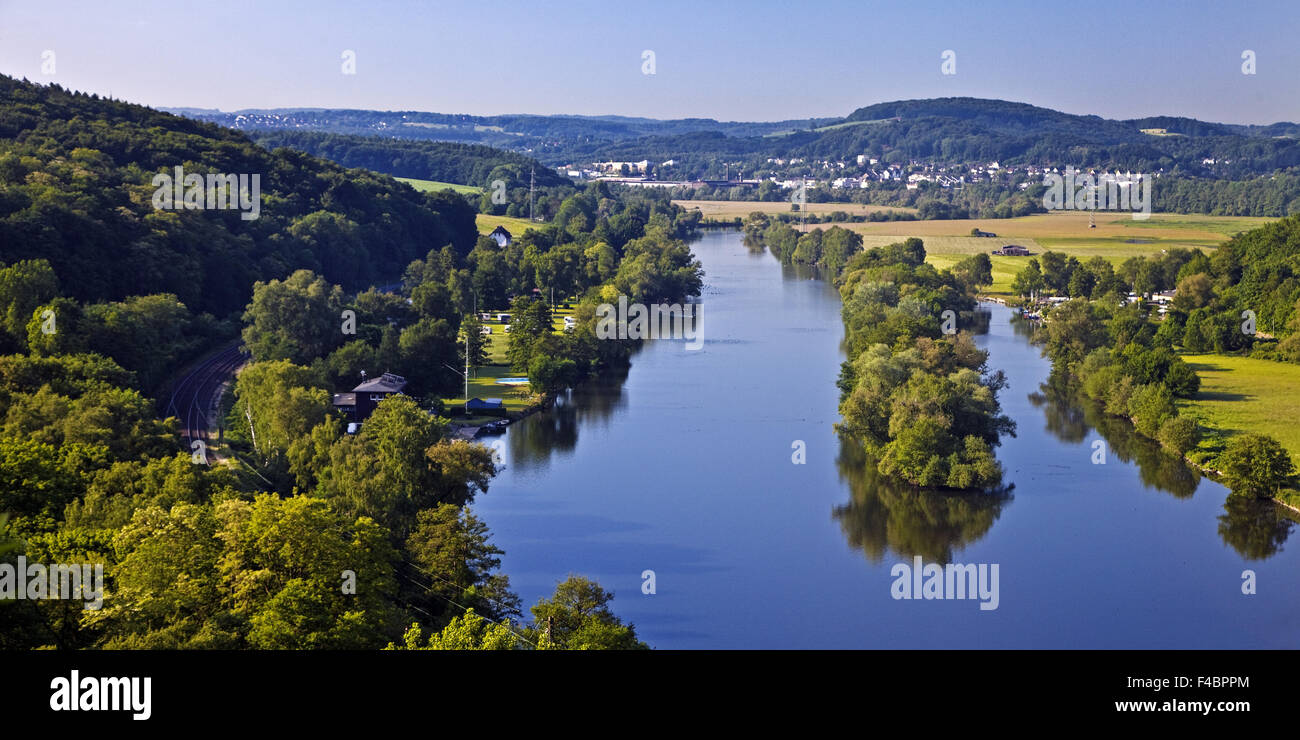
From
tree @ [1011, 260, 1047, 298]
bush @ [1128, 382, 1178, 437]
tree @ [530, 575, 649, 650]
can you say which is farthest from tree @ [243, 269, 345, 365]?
tree @ [1011, 260, 1047, 298]

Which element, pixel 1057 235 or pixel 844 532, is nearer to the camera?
pixel 844 532

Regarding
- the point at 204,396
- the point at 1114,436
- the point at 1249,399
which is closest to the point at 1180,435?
the point at 1114,436

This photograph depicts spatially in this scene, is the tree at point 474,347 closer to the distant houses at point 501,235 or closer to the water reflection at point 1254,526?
the water reflection at point 1254,526

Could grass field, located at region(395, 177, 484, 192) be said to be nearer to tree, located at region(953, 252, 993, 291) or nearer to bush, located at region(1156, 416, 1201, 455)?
tree, located at region(953, 252, 993, 291)

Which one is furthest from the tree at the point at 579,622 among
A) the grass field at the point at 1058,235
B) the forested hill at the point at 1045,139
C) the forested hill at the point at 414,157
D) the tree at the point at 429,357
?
the forested hill at the point at 1045,139

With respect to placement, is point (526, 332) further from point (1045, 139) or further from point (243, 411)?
point (1045, 139)

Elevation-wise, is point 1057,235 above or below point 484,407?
above

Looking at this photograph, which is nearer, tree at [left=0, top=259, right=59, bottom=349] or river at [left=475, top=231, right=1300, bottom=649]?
river at [left=475, top=231, right=1300, bottom=649]
